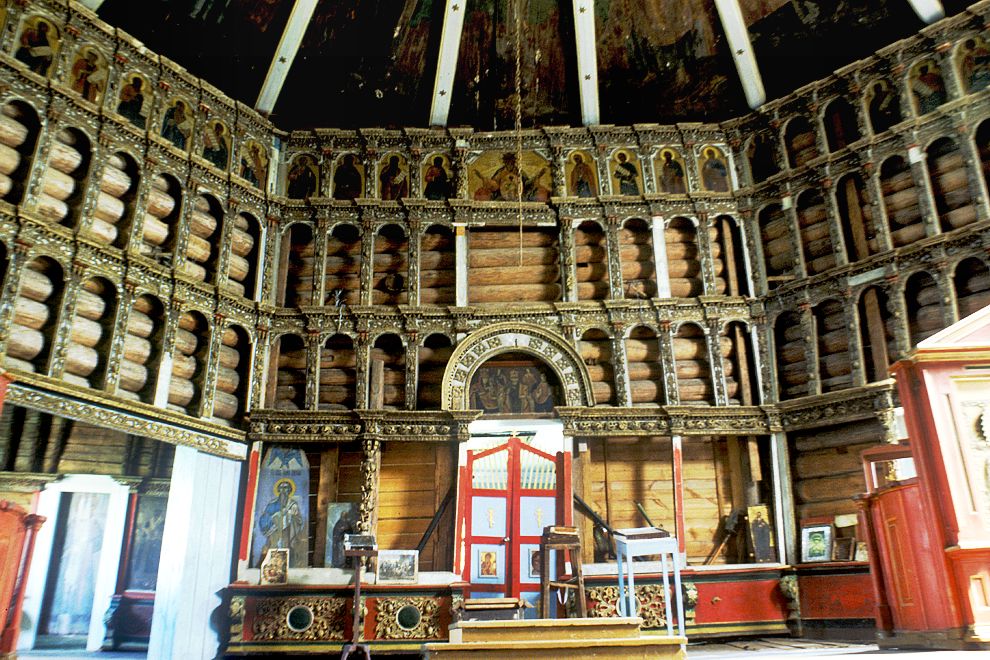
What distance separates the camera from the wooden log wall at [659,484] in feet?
42.4

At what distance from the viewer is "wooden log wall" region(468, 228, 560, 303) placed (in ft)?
47.1

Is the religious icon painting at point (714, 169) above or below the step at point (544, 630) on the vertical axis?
above

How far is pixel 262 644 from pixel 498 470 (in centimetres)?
438

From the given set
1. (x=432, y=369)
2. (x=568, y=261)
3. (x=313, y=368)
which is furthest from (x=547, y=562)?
(x=568, y=261)

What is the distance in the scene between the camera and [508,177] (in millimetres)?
14883

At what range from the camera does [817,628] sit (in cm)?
1173

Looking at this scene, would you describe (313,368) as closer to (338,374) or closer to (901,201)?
(338,374)

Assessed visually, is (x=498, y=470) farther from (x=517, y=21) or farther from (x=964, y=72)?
(x=964, y=72)

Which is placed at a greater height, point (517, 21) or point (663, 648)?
point (517, 21)

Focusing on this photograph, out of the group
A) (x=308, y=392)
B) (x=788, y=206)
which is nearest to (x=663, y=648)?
(x=308, y=392)

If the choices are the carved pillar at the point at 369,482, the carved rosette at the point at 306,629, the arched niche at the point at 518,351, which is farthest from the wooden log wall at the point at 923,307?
the carved rosette at the point at 306,629

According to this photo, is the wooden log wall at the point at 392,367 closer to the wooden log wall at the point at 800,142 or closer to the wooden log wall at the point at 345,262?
the wooden log wall at the point at 345,262

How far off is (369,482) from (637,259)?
6.29 metres

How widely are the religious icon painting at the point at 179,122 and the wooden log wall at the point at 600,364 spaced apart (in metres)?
7.58
